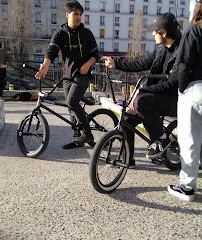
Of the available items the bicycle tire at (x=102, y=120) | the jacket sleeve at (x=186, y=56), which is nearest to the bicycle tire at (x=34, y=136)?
the bicycle tire at (x=102, y=120)

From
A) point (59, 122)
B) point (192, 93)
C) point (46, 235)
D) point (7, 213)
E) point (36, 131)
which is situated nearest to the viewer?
point (46, 235)

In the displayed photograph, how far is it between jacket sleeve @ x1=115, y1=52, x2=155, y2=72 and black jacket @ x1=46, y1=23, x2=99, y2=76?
2.88 feet

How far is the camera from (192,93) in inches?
97.0

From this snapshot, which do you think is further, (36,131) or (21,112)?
(21,112)

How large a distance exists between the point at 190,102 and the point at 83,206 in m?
1.41

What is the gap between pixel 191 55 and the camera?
2316mm

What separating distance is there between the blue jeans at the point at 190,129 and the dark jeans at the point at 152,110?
0.40 m

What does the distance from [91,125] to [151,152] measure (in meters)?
1.44

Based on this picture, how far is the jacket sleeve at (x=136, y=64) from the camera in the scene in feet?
11.2

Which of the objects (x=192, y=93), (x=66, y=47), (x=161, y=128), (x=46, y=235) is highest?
(x=66, y=47)

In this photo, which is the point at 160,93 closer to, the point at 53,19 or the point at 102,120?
the point at 102,120

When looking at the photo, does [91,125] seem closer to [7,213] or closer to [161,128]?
[161,128]

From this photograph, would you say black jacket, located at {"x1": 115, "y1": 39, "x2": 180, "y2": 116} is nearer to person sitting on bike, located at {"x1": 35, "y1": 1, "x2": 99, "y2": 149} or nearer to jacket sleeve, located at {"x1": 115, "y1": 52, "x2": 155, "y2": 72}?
jacket sleeve, located at {"x1": 115, "y1": 52, "x2": 155, "y2": 72}

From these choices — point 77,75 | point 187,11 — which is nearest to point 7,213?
point 77,75
